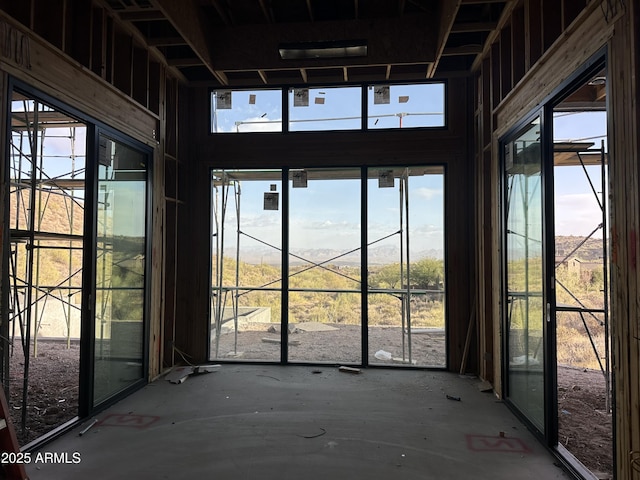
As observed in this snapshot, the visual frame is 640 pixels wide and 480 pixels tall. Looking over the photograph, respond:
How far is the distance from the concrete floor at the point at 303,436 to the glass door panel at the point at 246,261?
93 cm

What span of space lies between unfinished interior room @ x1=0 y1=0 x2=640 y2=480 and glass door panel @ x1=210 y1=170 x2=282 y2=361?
29 millimetres

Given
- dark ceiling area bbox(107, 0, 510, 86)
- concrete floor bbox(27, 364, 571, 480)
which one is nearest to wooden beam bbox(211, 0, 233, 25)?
dark ceiling area bbox(107, 0, 510, 86)

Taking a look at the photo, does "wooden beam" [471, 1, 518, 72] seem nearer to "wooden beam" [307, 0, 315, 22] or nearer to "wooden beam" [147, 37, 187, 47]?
"wooden beam" [307, 0, 315, 22]

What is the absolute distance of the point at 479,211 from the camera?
4.41 m

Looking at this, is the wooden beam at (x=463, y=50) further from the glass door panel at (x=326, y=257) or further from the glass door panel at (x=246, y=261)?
A: the glass door panel at (x=246, y=261)

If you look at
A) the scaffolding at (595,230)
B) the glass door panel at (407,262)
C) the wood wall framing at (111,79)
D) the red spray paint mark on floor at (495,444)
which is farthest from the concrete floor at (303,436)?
the wood wall framing at (111,79)

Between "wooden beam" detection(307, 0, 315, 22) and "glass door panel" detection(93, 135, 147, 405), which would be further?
"wooden beam" detection(307, 0, 315, 22)

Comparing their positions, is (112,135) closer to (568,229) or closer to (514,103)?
(514,103)

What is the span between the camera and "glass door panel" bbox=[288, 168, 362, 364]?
488cm

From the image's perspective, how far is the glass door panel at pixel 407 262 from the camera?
479cm

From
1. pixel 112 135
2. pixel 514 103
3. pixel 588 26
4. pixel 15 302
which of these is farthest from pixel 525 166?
pixel 15 302

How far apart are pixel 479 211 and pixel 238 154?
308cm

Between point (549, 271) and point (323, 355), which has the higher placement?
point (549, 271)

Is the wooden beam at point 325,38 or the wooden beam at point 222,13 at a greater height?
the wooden beam at point 222,13
